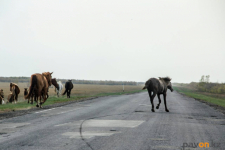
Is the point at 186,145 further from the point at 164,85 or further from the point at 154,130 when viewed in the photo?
the point at 164,85

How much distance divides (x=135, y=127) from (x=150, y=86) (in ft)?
20.2

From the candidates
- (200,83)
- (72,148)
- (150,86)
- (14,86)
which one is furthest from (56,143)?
(200,83)

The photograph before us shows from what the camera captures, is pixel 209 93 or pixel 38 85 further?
pixel 209 93

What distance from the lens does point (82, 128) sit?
29.2 ft

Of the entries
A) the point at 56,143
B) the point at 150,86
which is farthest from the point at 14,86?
the point at 56,143

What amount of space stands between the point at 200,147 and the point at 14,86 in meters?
23.4

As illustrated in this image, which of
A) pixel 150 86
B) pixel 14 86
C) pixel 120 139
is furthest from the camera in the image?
pixel 14 86

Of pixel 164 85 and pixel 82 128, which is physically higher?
pixel 164 85

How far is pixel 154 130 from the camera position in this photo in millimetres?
8781

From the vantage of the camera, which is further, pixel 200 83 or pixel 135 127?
pixel 200 83

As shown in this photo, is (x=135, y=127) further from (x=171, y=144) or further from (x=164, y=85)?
(x=164, y=85)

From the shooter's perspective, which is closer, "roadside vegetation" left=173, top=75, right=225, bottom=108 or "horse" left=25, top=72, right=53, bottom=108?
"horse" left=25, top=72, right=53, bottom=108

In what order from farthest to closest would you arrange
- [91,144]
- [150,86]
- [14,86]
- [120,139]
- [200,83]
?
[200,83], [14,86], [150,86], [120,139], [91,144]

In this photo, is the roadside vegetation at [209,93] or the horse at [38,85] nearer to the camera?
the horse at [38,85]
